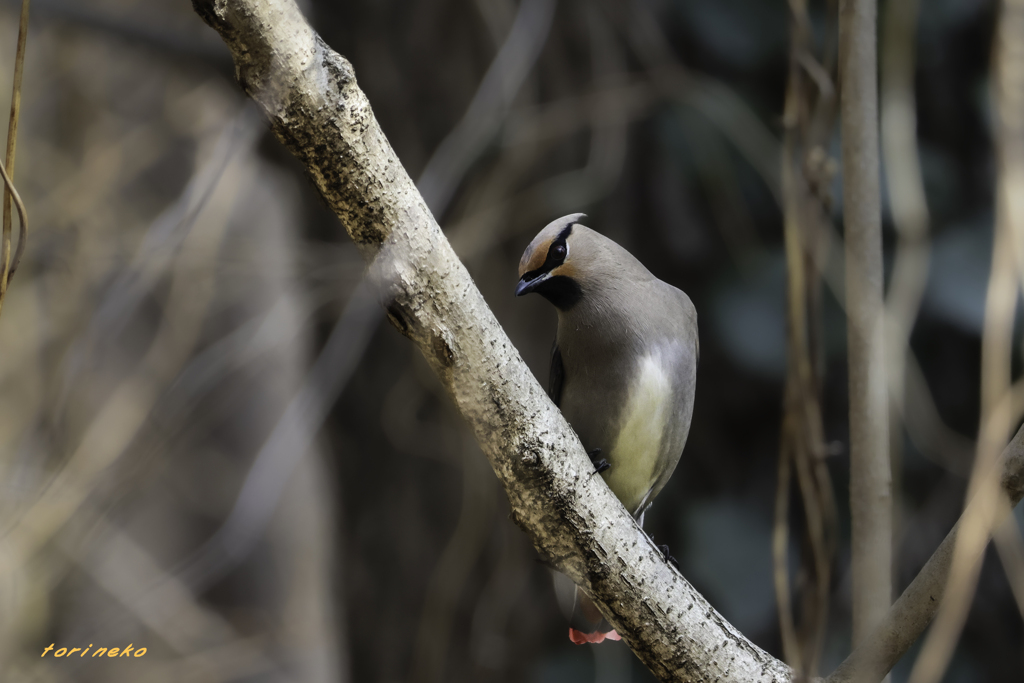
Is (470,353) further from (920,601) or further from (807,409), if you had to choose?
(920,601)

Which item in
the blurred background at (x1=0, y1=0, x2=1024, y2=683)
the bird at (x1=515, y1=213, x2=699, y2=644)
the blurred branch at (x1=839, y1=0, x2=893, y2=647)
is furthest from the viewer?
the blurred background at (x1=0, y1=0, x2=1024, y2=683)

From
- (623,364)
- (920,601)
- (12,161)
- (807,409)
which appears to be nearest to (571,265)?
(623,364)

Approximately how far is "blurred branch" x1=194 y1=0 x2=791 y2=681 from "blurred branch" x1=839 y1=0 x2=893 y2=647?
0.23 m

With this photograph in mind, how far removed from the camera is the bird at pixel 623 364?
1.32 m

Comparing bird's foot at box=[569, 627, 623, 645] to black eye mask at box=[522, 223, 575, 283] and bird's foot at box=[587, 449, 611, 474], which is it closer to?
bird's foot at box=[587, 449, 611, 474]

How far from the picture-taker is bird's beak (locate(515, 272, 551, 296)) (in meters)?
1.10

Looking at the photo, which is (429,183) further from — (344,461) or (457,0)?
(344,461)

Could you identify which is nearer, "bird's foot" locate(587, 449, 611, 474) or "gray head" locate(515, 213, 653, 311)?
"gray head" locate(515, 213, 653, 311)

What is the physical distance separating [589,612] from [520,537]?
61 cm

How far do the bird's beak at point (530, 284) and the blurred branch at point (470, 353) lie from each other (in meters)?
0.21

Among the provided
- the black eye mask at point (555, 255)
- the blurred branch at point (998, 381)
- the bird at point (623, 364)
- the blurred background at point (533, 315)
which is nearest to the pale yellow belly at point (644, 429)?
the bird at point (623, 364)

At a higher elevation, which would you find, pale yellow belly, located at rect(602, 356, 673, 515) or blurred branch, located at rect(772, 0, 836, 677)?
blurred branch, located at rect(772, 0, 836, 677)

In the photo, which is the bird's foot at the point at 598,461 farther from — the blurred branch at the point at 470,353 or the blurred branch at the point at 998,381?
the blurred branch at the point at 998,381

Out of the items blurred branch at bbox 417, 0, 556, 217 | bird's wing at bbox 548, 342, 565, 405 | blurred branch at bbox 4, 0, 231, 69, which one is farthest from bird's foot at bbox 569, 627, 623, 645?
blurred branch at bbox 4, 0, 231, 69
